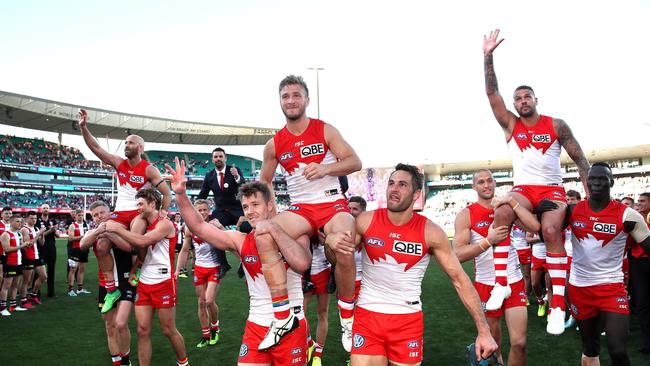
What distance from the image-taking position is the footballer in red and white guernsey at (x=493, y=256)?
566 cm

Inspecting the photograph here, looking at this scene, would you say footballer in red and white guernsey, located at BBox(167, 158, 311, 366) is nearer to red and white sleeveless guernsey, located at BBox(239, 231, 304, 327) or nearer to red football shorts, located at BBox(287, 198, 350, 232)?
red and white sleeveless guernsey, located at BBox(239, 231, 304, 327)

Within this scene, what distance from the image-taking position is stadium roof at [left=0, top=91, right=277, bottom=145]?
49.5 metres

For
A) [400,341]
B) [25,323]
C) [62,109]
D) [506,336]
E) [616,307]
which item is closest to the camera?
[400,341]

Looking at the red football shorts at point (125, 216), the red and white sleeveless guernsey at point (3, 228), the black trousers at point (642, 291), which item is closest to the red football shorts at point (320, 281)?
the red football shorts at point (125, 216)

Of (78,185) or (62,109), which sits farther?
(78,185)

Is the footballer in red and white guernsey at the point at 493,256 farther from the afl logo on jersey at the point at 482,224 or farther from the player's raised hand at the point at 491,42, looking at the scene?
the player's raised hand at the point at 491,42

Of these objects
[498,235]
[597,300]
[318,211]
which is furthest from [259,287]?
[597,300]

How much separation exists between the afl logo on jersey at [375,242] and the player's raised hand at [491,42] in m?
3.05

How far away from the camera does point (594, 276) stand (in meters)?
5.73

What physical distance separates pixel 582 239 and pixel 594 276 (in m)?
0.47

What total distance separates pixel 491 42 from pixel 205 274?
6.65 metres

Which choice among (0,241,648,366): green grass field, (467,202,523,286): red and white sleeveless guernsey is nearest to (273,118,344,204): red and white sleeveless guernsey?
(467,202,523,286): red and white sleeveless guernsey

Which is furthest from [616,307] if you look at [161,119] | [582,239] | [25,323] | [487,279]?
[161,119]

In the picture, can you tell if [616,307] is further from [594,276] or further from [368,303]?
[368,303]
